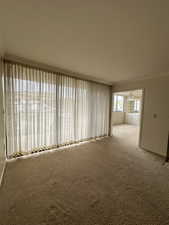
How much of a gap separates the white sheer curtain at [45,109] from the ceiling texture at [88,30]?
1.92ft

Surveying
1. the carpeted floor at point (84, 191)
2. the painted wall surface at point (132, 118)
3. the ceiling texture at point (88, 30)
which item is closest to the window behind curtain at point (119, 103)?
the painted wall surface at point (132, 118)

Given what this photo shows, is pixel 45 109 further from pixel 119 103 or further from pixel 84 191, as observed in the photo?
pixel 119 103

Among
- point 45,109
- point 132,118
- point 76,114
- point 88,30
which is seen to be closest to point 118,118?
point 132,118

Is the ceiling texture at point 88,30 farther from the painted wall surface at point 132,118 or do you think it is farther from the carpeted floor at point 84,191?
the painted wall surface at point 132,118

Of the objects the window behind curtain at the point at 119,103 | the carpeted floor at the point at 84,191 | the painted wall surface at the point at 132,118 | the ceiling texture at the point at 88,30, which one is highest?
the ceiling texture at the point at 88,30

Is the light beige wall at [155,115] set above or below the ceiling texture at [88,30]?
below

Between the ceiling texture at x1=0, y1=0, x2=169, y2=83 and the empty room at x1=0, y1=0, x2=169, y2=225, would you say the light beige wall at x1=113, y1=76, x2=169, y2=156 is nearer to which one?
the empty room at x1=0, y1=0, x2=169, y2=225

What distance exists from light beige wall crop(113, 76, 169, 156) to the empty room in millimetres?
26

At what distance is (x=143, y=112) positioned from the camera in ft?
11.5

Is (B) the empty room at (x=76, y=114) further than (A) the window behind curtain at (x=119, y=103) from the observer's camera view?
No

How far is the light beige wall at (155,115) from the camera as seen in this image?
3.02 metres

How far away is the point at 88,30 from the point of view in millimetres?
1484

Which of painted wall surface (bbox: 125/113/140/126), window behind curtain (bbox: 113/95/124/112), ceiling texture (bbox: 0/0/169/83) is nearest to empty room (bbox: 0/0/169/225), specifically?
ceiling texture (bbox: 0/0/169/83)

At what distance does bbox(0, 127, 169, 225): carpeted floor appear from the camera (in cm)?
132
